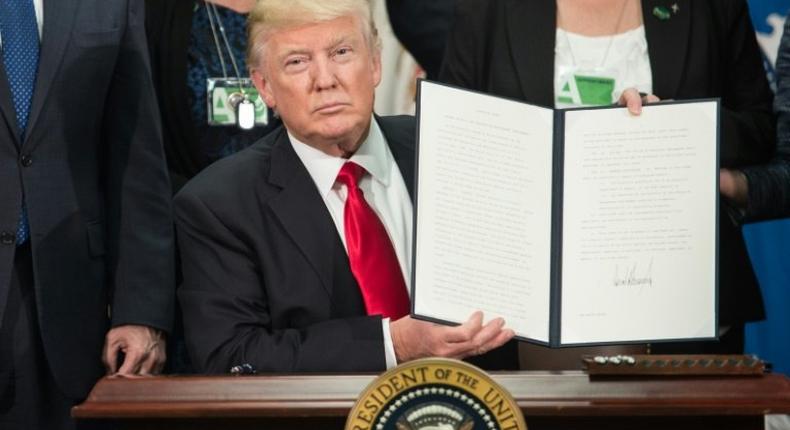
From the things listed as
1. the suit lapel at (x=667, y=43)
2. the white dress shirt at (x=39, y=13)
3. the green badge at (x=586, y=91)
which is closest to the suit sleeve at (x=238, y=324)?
the white dress shirt at (x=39, y=13)

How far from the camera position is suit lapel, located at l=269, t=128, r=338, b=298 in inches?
99.0

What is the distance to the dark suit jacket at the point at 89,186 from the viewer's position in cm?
271

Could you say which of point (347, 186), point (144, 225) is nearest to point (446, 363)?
point (347, 186)

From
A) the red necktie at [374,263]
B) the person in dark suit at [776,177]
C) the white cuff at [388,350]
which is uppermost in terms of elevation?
the person in dark suit at [776,177]

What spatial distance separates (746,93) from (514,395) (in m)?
1.34

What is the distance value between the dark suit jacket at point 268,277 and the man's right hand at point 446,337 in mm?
50

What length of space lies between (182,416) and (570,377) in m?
0.55

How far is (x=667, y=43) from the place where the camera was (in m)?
2.98

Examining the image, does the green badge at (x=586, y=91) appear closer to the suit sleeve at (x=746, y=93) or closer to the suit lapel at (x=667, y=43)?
the suit lapel at (x=667, y=43)

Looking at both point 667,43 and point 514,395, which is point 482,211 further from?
point 667,43

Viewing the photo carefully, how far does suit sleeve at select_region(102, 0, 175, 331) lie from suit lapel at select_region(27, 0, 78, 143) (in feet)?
A: 0.49

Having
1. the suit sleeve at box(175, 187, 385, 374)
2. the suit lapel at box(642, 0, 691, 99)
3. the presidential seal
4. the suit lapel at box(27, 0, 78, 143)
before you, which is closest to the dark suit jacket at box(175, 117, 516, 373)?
the suit sleeve at box(175, 187, 385, 374)

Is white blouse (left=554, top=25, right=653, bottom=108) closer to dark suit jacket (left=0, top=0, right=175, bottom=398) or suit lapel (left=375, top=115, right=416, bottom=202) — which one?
suit lapel (left=375, top=115, right=416, bottom=202)

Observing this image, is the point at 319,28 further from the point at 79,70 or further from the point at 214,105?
the point at 214,105
